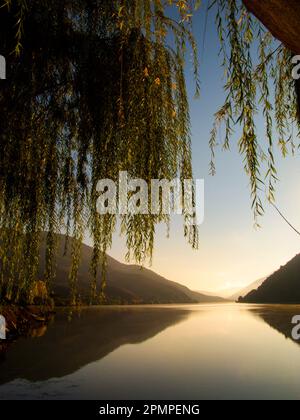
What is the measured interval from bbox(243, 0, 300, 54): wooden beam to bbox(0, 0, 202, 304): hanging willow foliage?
148cm

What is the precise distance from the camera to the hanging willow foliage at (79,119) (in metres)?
2.49

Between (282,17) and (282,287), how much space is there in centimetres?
12648

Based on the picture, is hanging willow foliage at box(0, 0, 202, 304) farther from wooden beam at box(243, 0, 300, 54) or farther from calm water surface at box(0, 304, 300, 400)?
calm water surface at box(0, 304, 300, 400)

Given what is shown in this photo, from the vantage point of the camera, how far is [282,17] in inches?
37.6

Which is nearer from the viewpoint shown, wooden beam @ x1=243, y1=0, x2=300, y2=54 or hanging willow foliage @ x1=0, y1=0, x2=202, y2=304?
wooden beam @ x1=243, y1=0, x2=300, y2=54

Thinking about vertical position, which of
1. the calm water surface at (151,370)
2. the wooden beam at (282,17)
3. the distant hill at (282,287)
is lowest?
the distant hill at (282,287)

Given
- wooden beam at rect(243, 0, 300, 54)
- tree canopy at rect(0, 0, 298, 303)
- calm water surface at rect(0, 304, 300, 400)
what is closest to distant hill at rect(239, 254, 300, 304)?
calm water surface at rect(0, 304, 300, 400)

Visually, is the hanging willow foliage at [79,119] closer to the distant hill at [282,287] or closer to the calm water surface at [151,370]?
the calm water surface at [151,370]

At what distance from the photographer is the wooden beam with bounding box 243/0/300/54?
93 centimetres

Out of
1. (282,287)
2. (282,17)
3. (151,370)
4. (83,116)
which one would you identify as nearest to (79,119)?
(83,116)

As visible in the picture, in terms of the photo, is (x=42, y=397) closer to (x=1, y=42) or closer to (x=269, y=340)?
(x=1, y=42)

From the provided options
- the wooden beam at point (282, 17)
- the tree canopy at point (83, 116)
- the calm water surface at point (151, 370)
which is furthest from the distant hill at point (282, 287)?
the wooden beam at point (282, 17)

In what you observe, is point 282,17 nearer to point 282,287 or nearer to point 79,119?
point 79,119

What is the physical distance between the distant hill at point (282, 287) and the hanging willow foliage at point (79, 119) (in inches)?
4498
